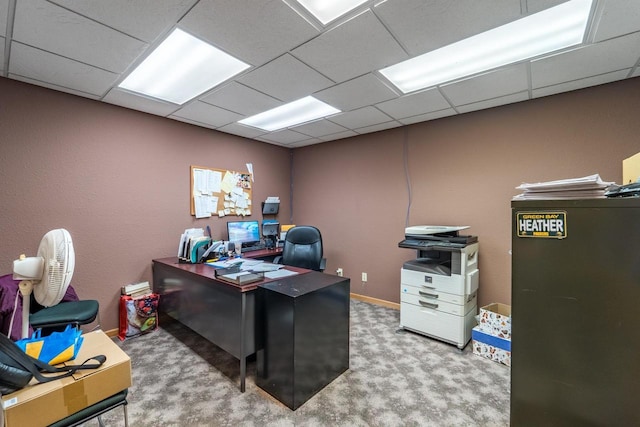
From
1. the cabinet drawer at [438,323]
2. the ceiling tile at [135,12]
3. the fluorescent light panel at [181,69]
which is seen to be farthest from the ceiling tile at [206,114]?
the cabinet drawer at [438,323]

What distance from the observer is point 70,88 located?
2.44 m

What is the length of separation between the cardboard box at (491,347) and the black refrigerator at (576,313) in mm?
1627

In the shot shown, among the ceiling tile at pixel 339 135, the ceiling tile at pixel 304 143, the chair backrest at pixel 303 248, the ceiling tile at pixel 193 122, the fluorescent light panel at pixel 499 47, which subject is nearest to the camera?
the fluorescent light panel at pixel 499 47

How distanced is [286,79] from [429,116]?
178 cm

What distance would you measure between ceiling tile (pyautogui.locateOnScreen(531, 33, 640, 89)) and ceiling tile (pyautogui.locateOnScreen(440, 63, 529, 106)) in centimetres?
9

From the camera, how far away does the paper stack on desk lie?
957 millimetres

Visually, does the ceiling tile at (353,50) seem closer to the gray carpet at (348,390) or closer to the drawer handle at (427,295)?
the drawer handle at (427,295)

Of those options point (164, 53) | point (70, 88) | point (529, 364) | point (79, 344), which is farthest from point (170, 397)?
point (70, 88)

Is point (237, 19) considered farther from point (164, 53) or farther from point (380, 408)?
point (380, 408)

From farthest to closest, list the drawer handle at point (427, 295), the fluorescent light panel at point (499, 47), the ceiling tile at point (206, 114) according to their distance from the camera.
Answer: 1. the ceiling tile at point (206, 114)
2. the drawer handle at point (427, 295)
3. the fluorescent light panel at point (499, 47)

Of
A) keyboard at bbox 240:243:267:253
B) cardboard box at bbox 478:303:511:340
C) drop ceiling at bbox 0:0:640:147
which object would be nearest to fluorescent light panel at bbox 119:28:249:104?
drop ceiling at bbox 0:0:640:147

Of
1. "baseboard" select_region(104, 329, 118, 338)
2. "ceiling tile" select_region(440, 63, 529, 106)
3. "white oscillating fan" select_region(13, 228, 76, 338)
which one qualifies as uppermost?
"ceiling tile" select_region(440, 63, 529, 106)

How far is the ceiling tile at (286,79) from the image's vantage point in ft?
6.83

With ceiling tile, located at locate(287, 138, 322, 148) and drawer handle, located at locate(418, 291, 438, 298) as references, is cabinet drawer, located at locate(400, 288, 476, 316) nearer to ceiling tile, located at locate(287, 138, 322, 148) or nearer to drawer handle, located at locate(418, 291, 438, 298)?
drawer handle, located at locate(418, 291, 438, 298)
